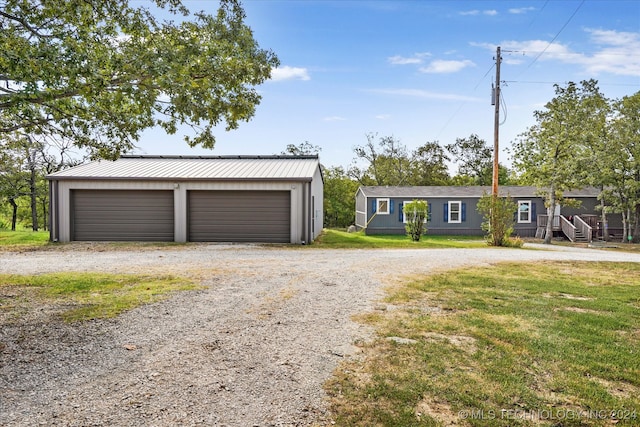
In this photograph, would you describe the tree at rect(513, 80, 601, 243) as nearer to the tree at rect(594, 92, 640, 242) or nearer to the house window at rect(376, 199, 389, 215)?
the tree at rect(594, 92, 640, 242)

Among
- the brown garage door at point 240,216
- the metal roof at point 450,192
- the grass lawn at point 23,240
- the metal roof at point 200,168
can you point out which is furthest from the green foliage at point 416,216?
the grass lawn at point 23,240

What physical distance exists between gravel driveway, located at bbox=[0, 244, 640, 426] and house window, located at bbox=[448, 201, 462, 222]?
17.9 meters

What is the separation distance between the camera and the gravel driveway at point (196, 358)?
2.56 meters

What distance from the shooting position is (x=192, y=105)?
18.3 ft

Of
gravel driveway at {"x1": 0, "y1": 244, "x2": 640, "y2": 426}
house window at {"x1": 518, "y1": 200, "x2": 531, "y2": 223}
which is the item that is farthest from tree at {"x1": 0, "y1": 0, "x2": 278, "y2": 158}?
house window at {"x1": 518, "y1": 200, "x2": 531, "y2": 223}

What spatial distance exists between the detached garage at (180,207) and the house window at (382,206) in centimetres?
936

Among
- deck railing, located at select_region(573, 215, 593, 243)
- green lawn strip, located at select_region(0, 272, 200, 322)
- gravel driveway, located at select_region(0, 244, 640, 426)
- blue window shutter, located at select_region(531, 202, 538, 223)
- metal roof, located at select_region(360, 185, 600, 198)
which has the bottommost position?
gravel driveway, located at select_region(0, 244, 640, 426)

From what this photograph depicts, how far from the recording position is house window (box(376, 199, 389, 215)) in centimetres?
2358

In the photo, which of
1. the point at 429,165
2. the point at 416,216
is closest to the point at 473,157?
the point at 429,165

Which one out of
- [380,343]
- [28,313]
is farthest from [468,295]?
[28,313]

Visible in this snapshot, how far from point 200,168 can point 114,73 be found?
11.4 metres

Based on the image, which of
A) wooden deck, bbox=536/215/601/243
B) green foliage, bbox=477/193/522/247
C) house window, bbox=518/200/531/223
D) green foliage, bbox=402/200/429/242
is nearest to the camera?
green foliage, bbox=477/193/522/247

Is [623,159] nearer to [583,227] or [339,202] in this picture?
[583,227]

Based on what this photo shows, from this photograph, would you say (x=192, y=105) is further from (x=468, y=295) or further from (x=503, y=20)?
(x=503, y=20)
